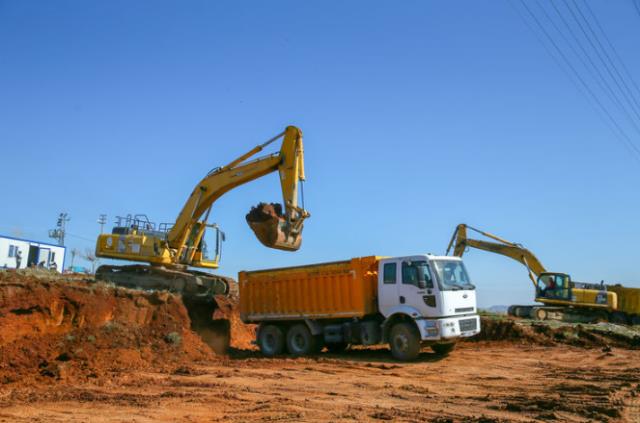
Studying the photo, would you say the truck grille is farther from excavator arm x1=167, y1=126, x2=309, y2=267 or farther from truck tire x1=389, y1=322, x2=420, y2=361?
excavator arm x1=167, y1=126, x2=309, y2=267

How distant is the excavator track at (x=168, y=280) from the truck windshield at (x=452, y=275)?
8.93 meters

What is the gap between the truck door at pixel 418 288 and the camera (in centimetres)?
1510

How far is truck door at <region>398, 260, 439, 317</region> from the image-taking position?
15.1m

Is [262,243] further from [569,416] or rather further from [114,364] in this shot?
[569,416]

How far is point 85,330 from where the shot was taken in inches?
586

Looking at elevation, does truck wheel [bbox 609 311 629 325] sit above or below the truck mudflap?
above

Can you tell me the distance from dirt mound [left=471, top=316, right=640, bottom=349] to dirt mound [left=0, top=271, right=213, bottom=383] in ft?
35.1

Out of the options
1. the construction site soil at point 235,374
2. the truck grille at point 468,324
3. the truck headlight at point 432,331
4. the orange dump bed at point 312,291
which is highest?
the orange dump bed at point 312,291

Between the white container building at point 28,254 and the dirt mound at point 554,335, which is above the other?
the white container building at point 28,254

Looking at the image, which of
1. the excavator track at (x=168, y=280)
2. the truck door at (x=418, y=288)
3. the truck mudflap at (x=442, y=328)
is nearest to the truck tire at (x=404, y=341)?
the truck mudflap at (x=442, y=328)

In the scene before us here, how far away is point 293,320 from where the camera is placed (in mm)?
17812

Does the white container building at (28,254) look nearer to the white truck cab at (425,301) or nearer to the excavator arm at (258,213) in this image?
the excavator arm at (258,213)

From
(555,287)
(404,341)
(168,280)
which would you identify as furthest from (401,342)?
(555,287)

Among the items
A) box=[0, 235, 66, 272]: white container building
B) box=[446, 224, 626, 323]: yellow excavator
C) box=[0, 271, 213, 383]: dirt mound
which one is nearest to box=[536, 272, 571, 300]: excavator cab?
box=[446, 224, 626, 323]: yellow excavator
